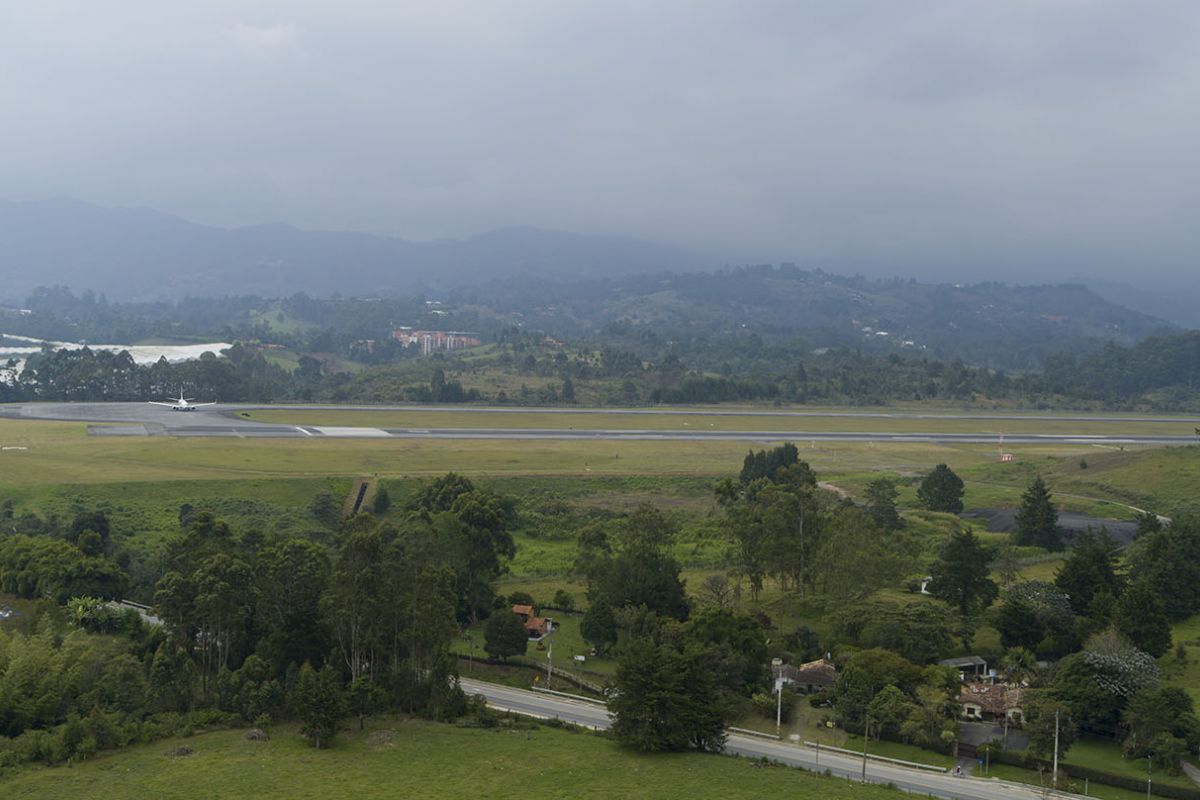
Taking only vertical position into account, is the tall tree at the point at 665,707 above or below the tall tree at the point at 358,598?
below

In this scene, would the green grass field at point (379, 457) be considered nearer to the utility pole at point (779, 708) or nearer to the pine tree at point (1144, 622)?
the pine tree at point (1144, 622)

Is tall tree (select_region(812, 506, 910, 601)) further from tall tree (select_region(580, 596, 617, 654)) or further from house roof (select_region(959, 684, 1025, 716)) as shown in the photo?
tall tree (select_region(580, 596, 617, 654))

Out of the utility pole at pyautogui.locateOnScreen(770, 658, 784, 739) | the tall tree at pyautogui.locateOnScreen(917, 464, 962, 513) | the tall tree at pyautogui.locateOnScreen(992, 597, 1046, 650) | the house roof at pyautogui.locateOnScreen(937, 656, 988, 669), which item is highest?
the tall tree at pyautogui.locateOnScreen(917, 464, 962, 513)

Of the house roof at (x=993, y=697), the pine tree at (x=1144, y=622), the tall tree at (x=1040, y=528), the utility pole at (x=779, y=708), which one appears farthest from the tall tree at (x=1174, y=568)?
the utility pole at (x=779, y=708)

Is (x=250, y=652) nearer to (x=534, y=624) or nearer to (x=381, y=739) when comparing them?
(x=381, y=739)

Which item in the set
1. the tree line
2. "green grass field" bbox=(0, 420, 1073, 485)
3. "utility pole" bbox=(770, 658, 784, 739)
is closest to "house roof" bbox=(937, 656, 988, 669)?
"utility pole" bbox=(770, 658, 784, 739)

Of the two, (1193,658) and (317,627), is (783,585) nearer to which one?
(1193,658)

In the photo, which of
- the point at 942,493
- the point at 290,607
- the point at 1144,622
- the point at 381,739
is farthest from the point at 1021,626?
the point at 290,607
